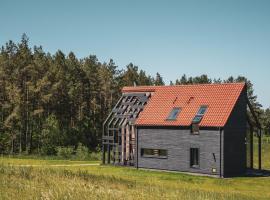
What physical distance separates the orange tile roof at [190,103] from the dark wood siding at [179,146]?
711 mm

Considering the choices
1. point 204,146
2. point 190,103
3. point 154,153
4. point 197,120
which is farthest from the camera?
point 154,153

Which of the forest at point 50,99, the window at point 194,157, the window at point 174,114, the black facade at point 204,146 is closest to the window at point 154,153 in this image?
the black facade at point 204,146

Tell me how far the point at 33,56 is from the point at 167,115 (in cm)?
3320

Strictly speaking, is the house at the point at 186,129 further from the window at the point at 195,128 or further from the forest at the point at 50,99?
the forest at the point at 50,99

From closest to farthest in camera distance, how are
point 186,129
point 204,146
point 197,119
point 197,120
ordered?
point 204,146 → point 197,120 → point 197,119 → point 186,129

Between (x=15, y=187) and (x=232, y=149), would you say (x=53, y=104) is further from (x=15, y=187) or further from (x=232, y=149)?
(x=15, y=187)

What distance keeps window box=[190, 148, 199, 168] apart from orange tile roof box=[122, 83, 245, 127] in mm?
2197

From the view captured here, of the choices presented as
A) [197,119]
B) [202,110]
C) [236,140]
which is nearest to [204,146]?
[197,119]

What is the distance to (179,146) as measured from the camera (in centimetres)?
3775

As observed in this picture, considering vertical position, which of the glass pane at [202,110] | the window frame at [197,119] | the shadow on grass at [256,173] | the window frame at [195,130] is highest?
the glass pane at [202,110]

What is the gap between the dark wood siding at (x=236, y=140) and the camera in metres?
35.9

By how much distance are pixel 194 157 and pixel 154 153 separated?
4.22m

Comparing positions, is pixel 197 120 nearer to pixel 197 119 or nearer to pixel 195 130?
pixel 197 119

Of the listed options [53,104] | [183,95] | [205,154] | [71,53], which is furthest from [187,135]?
[71,53]
